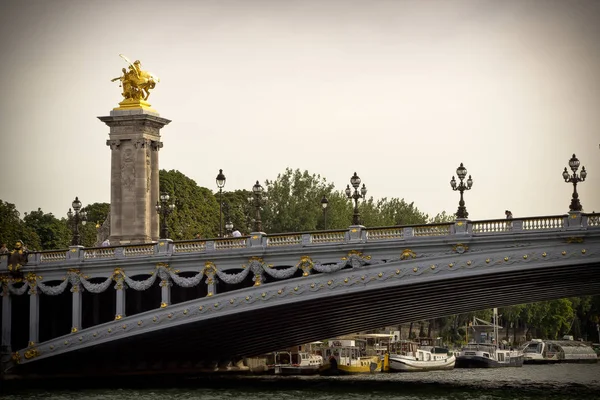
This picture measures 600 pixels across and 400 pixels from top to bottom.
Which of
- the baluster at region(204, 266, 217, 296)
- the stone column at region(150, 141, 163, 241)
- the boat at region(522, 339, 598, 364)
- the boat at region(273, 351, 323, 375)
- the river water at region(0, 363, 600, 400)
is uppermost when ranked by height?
the stone column at region(150, 141, 163, 241)

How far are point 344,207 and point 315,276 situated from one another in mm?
46798

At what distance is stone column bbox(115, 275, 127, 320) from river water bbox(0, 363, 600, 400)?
3.53 m

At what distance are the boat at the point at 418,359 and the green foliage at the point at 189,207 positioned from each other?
21.8 meters

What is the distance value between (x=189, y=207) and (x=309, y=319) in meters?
49.6

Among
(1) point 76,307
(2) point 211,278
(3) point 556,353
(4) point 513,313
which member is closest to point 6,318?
(1) point 76,307

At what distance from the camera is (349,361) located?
92000 mm

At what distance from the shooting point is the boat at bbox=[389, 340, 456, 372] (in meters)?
97.0

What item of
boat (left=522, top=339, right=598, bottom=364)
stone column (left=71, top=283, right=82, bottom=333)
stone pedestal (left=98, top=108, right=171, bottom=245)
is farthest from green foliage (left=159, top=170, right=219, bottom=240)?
stone column (left=71, top=283, right=82, bottom=333)

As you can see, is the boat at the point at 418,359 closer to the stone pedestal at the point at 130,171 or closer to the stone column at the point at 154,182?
the stone column at the point at 154,182

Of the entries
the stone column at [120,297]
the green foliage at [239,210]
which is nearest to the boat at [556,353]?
the green foliage at [239,210]

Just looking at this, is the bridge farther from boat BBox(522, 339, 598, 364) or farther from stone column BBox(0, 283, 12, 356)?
boat BBox(522, 339, 598, 364)

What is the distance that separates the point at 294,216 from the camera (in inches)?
4257

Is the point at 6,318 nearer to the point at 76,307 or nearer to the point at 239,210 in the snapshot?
the point at 76,307

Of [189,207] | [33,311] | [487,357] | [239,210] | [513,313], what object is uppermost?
[239,210]
